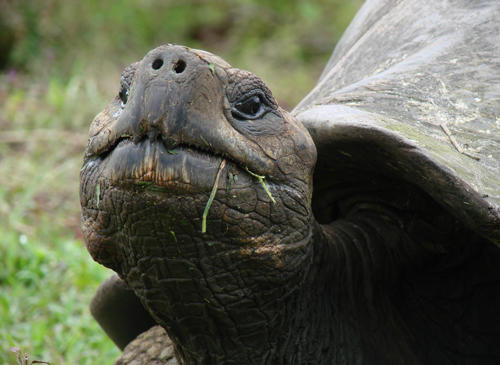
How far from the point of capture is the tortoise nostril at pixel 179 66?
59.3 inches

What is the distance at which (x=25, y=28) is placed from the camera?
720cm

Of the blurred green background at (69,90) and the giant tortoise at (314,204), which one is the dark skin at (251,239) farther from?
the blurred green background at (69,90)

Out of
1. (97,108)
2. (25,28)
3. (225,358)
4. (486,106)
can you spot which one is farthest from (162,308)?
(25,28)

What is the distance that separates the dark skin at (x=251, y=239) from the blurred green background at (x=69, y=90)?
134 centimetres

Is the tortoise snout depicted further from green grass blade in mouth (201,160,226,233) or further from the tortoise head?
green grass blade in mouth (201,160,226,233)

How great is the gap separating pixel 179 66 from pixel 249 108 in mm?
217

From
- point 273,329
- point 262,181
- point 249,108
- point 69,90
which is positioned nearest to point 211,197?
point 262,181

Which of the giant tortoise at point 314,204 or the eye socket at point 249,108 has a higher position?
the eye socket at point 249,108

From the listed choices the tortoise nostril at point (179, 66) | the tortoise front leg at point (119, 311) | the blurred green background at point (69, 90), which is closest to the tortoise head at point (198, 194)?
the tortoise nostril at point (179, 66)

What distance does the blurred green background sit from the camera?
3.36 metres

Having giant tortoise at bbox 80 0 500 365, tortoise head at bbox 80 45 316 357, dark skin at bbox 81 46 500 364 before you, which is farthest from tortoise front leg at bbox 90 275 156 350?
tortoise head at bbox 80 45 316 357

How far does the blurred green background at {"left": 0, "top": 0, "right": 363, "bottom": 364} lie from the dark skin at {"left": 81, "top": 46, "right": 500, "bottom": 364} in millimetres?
1341

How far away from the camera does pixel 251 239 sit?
162 cm

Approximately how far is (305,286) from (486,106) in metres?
0.68
